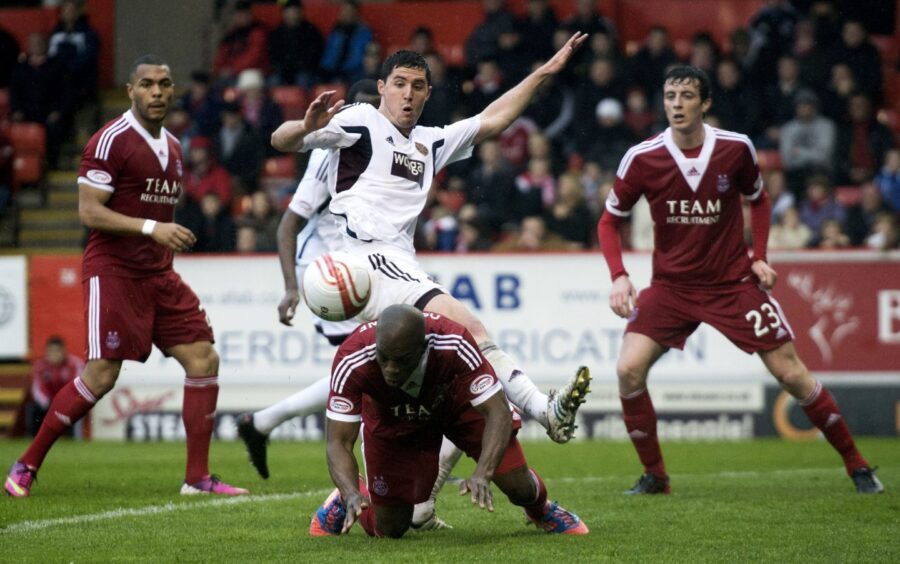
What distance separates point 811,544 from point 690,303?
2.63 metres

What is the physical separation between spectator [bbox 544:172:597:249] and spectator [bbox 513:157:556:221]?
1.31 feet

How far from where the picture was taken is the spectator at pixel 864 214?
16016mm

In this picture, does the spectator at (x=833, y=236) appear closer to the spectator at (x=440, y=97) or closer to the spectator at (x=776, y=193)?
the spectator at (x=776, y=193)

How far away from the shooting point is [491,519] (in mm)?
8141

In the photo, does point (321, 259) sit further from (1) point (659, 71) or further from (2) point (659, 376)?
(1) point (659, 71)

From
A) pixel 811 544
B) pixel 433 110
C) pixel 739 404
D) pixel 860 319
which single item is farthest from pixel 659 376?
pixel 811 544

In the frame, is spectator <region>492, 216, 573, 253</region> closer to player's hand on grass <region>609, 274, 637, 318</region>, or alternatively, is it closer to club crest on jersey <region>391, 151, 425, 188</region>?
player's hand on grass <region>609, 274, 637, 318</region>

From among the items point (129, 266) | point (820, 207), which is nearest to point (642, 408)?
point (129, 266)

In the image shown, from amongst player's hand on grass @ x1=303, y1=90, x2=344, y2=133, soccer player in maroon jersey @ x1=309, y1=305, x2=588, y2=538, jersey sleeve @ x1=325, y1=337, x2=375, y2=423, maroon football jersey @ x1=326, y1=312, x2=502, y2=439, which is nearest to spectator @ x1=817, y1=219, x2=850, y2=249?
soccer player in maroon jersey @ x1=309, y1=305, x2=588, y2=538

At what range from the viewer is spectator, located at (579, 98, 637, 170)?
57.5ft

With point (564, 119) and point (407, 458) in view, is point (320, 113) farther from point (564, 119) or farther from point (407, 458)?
point (564, 119)

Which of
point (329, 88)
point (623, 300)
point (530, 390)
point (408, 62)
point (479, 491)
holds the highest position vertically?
point (329, 88)

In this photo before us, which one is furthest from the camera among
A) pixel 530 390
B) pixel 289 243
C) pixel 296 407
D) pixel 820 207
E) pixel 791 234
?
pixel 820 207

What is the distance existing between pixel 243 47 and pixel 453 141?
12.4m
